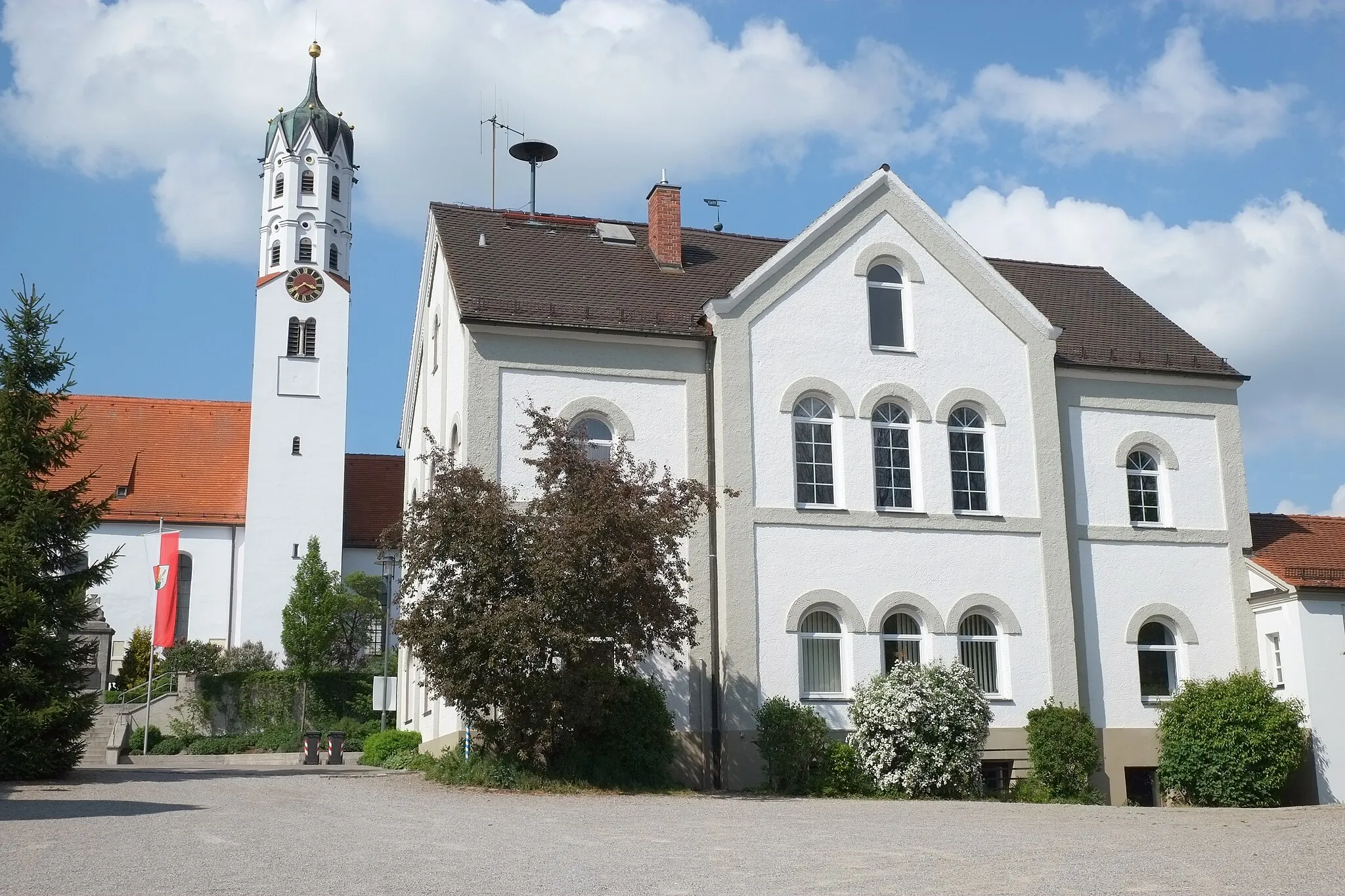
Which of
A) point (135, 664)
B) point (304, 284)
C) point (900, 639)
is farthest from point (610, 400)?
point (304, 284)

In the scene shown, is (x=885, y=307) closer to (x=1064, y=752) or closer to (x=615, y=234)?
(x=615, y=234)

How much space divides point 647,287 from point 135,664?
29.9m

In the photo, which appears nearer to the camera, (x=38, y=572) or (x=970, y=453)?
(x=38, y=572)

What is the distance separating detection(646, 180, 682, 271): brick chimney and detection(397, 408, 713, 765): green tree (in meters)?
8.35

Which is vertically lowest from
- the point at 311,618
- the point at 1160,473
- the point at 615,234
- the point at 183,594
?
the point at 311,618

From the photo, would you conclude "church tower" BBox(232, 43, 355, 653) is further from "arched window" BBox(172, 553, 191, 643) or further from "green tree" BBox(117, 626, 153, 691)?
"green tree" BBox(117, 626, 153, 691)

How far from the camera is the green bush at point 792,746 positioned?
893 inches

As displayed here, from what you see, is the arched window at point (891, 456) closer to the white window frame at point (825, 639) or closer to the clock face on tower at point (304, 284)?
the white window frame at point (825, 639)

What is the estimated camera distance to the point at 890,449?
85.6 feet

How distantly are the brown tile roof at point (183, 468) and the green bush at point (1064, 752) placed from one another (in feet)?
106

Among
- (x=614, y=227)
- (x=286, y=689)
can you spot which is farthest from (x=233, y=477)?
(x=614, y=227)

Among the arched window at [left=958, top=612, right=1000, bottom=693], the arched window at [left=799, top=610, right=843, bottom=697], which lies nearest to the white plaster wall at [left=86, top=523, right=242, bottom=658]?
the arched window at [left=799, top=610, right=843, bottom=697]

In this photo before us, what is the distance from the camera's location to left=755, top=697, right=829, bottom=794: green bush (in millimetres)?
22688

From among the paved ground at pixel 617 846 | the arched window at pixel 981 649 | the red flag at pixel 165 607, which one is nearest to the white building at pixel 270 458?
the red flag at pixel 165 607
